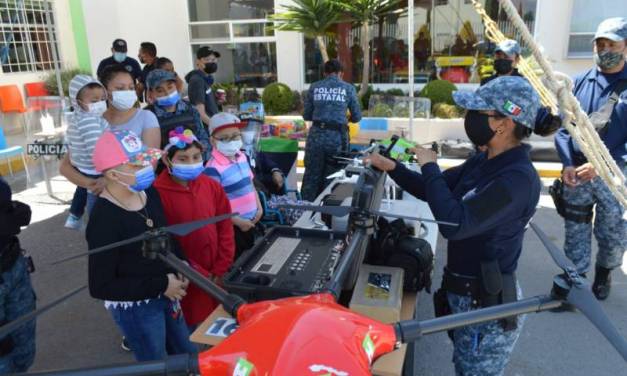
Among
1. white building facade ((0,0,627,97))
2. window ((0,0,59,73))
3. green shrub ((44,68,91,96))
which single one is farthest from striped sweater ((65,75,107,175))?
green shrub ((44,68,91,96))

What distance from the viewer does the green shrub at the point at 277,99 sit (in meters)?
11.4

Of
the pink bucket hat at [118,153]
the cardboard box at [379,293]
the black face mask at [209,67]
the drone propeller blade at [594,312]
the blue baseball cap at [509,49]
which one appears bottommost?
the cardboard box at [379,293]

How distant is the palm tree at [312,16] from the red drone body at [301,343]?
9898mm

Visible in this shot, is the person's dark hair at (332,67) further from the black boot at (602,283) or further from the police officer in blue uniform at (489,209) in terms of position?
the police officer in blue uniform at (489,209)

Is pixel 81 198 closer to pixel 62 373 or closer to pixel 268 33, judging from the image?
pixel 62 373

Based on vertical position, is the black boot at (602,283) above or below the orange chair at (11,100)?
below

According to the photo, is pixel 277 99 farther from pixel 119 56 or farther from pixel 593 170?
pixel 593 170

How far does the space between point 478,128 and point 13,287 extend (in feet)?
8.64

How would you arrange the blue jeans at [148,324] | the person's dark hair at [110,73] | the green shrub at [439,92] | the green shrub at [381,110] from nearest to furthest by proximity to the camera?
the blue jeans at [148,324] < the person's dark hair at [110,73] < the green shrub at [381,110] < the green shrub at [439,92]

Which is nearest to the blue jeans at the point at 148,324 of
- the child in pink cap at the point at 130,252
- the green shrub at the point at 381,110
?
the child in pink cap at the point at 130,252

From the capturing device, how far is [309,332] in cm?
106

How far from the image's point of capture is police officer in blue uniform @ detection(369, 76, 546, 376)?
1.92 metres

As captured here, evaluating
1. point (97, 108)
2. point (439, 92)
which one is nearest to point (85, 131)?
point (97, 108)

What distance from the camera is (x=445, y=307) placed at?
237 centimetres
